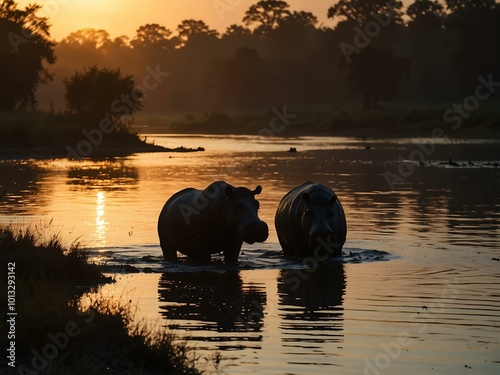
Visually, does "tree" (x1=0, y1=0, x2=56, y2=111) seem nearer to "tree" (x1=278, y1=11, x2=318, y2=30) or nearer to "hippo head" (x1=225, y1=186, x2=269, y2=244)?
"hippo head" (x1=225, y1=186, x2=269, y2=244)

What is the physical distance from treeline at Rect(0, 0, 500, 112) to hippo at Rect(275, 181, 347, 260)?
46.8m

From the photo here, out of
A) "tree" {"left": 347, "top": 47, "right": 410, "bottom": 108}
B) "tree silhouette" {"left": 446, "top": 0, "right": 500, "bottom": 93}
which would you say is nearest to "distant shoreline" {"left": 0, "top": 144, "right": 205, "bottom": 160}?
"tree" {"left": 347, "top": 47, "right": 410, "bottom": 108}

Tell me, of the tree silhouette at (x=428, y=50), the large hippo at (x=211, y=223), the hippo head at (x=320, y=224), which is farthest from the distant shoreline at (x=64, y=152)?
the tree silhouette at (x=428, y=50)

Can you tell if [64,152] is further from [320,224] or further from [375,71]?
[375,71]

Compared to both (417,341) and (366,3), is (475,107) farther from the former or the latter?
(417,341)

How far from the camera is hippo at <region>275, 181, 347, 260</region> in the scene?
16.8 metres

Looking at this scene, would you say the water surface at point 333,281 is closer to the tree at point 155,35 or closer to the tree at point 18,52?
the tree at point 18,52

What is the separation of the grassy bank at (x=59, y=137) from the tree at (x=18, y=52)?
7.71 meters

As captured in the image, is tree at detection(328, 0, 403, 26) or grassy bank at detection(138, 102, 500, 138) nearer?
grassy bank at detection(138, 102, 500, 138)

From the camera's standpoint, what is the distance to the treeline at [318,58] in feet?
326

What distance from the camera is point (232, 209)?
16.2m

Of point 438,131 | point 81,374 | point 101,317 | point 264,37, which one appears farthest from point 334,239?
point 264,37

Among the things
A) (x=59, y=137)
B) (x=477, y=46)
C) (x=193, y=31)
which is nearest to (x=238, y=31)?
(x=193, y=31)

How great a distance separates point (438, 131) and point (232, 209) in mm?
65485
